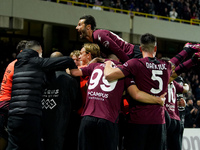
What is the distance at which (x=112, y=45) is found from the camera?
15.4 feet

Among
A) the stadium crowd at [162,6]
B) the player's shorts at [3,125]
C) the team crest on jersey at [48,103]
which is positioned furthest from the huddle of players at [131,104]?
the stadium crowd at [162,6]

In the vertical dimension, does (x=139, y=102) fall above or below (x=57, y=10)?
below

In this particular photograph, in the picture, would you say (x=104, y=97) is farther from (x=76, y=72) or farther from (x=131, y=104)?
(x=76, y=72)

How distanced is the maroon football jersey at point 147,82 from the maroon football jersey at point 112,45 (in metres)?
0.60

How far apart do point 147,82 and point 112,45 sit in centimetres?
91

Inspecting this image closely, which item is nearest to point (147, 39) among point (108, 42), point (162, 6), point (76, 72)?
point (108, 42)

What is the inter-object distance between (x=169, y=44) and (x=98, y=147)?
73.4 ft

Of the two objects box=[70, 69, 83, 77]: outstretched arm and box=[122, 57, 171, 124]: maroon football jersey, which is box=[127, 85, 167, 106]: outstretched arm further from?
box=[70, 69, 83, 77]: outstretched arm

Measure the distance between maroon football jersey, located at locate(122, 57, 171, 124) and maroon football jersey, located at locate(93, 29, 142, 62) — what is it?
60 cm

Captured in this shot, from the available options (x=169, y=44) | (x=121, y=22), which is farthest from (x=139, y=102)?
(x=169, y=44)

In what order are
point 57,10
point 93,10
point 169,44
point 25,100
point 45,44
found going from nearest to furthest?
point 25,100 → point 57,10 → point 93,10 → point 45,44 → point 169,44

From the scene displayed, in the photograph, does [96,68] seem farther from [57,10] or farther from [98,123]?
[57,10]

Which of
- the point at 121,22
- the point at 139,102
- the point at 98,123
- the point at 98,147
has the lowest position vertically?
the point at 98,147

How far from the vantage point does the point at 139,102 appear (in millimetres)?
4172
